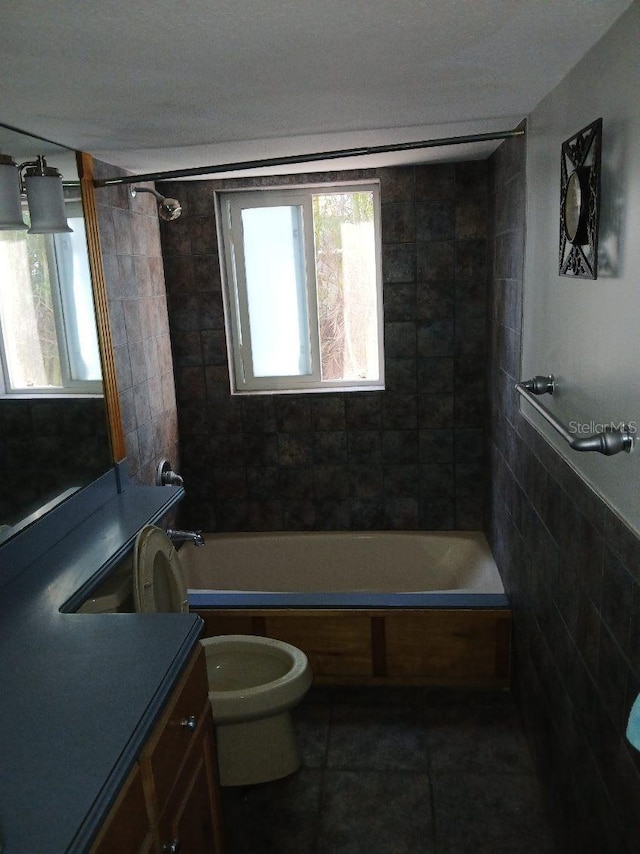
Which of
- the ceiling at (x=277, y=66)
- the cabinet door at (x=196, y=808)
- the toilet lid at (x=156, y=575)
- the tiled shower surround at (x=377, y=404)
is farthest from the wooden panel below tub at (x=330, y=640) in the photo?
the ceiling at (x=277, y=66)

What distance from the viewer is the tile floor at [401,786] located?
2.12m

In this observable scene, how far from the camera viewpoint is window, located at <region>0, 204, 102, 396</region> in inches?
77.8

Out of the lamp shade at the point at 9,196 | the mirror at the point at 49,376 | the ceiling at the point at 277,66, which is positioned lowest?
the mirror at the point at 49,376

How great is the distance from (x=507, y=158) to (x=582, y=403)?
140 centimetres

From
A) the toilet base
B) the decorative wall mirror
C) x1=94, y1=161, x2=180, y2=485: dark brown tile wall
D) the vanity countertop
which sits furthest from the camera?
x1=94, y1=161, x2=180, y2=485: dark brown tile wall

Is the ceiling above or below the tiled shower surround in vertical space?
above

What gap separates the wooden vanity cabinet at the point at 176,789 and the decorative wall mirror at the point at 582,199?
4.23 feet

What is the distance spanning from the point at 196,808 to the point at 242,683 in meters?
0.87

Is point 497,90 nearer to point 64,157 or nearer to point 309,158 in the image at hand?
point 309,158

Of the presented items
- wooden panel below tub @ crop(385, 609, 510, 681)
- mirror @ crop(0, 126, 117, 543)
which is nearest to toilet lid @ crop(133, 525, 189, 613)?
mirror @ crop(0, 126, 117, 543)

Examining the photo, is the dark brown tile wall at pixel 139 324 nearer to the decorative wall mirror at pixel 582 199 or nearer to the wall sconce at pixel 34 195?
the wall sconce at pixel 34 195

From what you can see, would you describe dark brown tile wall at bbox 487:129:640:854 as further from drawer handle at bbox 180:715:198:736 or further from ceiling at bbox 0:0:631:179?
drawer handle at bbox 180:715:198:736

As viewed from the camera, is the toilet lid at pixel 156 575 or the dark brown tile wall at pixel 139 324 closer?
the toilet lid at pixel 156 575

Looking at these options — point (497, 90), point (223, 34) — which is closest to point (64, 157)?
point (223, 34)
